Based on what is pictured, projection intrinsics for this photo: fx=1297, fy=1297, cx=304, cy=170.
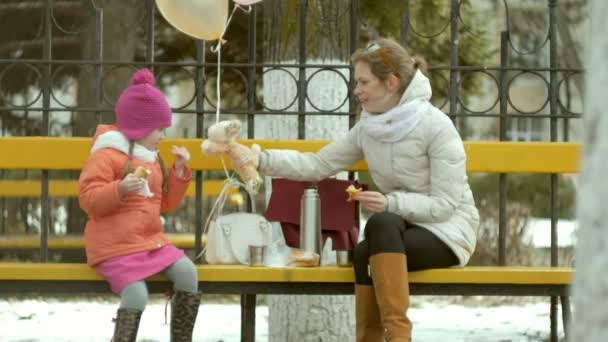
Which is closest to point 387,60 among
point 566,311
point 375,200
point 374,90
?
point 374,90

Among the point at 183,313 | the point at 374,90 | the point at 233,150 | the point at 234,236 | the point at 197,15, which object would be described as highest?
the point at 197,15

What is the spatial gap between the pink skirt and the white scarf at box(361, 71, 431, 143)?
0.89 metres

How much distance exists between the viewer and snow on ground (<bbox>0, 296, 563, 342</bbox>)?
7.17 metres

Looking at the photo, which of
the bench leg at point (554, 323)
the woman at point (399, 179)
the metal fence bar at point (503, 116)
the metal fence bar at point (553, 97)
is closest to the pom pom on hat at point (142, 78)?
the woman at point (399, 179)

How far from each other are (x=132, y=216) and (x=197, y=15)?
872 millimetres

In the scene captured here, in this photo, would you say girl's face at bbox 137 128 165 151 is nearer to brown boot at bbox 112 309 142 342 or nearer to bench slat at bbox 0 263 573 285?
bench slat at bbox 0 263 573 285

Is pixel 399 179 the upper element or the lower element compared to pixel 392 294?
upper

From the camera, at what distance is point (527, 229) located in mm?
12367

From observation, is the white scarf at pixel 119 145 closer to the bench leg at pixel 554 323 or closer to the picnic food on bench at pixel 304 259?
the picnic food on bench at pixel 304 259

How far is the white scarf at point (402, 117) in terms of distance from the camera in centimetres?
484

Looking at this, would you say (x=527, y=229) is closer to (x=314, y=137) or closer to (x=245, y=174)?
(x=314, y=137)

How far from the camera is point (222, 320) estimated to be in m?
8.01

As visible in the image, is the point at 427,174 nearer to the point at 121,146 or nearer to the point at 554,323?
the point at 121,146

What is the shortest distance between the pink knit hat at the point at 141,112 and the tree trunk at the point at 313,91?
1.52 metres
